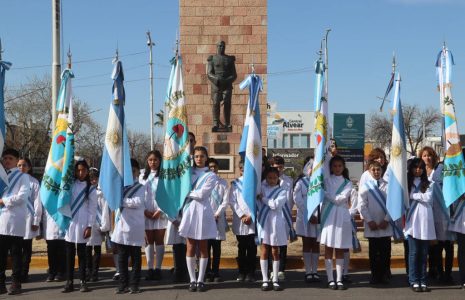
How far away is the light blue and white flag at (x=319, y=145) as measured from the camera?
8.16 m

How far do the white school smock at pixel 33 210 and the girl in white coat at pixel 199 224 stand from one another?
2.23 metres

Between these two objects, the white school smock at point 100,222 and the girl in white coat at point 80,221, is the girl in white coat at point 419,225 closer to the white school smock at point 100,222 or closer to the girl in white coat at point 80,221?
the white school smock at point 100,222

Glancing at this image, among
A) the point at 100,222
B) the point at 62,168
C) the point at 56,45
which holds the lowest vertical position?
the point at 100,222

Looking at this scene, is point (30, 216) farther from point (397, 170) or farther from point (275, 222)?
point (397, 170)

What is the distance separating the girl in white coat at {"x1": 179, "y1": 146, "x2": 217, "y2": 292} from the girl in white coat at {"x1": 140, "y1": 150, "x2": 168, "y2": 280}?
69 centimetres

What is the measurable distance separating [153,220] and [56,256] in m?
1.51

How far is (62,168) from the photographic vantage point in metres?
8.45

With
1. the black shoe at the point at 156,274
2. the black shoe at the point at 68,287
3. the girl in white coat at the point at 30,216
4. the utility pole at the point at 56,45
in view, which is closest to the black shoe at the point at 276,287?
the black shoe at the point at 156,274

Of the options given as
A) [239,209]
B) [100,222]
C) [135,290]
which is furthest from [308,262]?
[100,222]

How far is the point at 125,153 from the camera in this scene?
8328 millimetres

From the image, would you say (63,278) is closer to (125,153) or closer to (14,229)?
(14,229)

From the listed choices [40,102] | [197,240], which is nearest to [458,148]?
[197,240]

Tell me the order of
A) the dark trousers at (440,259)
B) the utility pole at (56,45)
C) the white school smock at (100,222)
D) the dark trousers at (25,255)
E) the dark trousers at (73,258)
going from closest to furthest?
the dark trousers at (73,258)
the dark trousers at (440,259)
the white school smock at (100,222)
the dark trousers at (25,255)
the utility pole at (56,45)

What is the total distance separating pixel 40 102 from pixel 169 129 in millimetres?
37010
